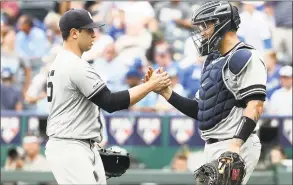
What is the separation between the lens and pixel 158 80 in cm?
620

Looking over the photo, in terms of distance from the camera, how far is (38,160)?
34.7 ft

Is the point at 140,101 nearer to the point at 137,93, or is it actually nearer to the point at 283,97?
the point at 283,97

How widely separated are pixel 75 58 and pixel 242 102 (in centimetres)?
125

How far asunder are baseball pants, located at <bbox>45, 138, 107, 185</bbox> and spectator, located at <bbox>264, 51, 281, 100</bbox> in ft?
19.6

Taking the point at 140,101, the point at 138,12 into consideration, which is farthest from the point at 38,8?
the point at 140,101

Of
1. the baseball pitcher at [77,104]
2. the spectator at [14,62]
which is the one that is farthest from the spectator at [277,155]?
the baseball pitcher at [77,104]

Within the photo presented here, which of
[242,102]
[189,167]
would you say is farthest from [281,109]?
[242,102]

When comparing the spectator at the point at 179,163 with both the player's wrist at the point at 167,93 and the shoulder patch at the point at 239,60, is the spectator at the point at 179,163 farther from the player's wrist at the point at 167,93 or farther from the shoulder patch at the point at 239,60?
the shoulder patch at the point at 239,60

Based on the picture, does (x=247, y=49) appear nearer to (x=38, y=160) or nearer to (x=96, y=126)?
(x=96, y=126)

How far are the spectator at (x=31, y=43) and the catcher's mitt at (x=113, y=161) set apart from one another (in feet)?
20.9

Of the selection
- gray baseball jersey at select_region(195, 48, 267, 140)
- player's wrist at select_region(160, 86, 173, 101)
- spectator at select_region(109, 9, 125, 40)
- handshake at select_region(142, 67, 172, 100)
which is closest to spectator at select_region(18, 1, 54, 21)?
spectator at select_region(109, 9, 125, 40)

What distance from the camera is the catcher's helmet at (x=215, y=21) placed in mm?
6148

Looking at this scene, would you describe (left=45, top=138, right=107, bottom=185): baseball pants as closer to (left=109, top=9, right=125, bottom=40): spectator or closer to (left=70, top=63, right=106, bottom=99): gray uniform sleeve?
(left=70, top=63, right=106, bottom=99): gray uniform sleeve

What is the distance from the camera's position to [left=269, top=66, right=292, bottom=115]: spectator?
11375 millimetres
